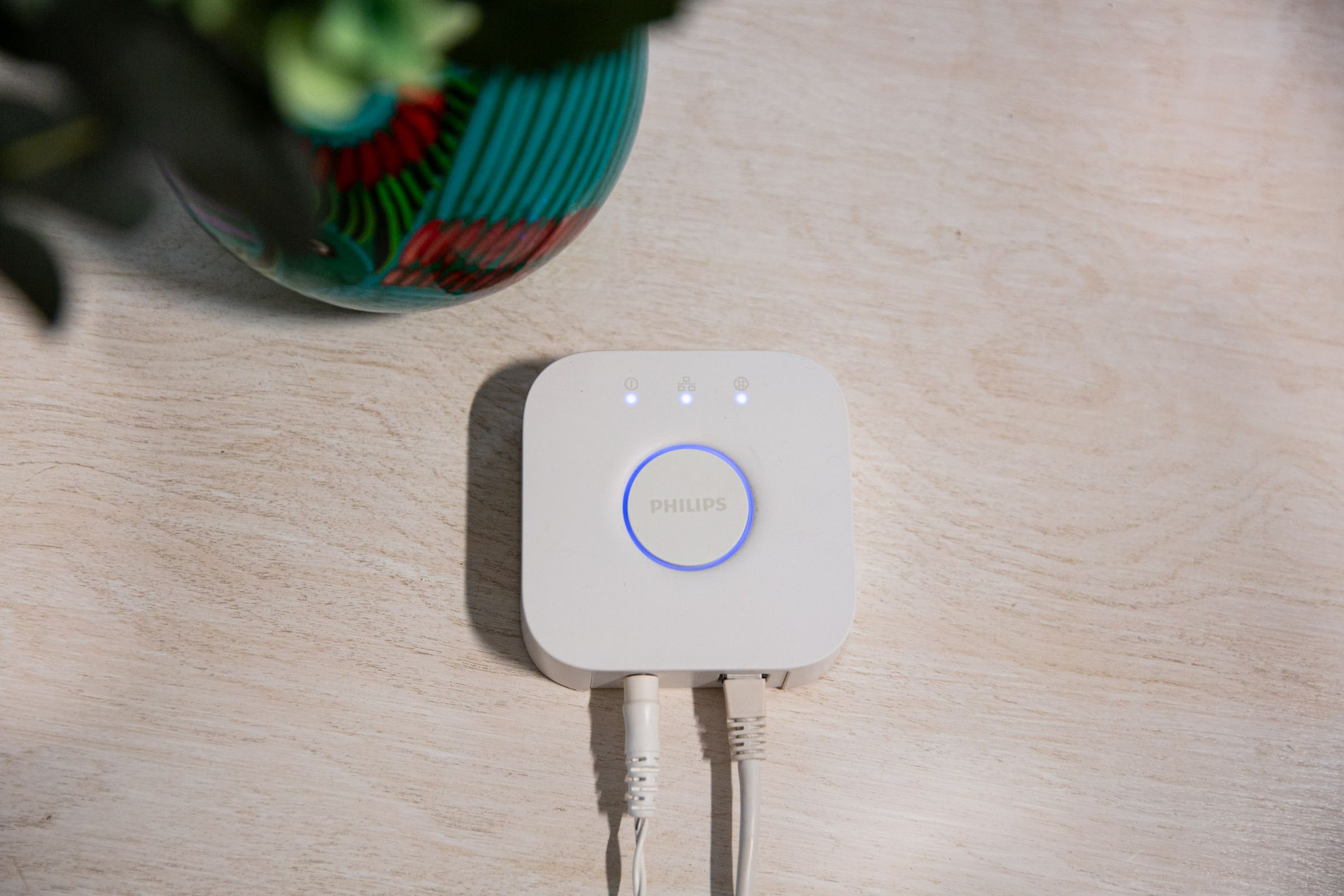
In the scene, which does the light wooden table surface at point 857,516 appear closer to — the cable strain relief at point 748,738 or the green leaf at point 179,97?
the cable strain relief at point 748,738

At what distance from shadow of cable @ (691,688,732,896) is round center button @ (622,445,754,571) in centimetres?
6

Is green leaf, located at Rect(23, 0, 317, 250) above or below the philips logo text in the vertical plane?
above

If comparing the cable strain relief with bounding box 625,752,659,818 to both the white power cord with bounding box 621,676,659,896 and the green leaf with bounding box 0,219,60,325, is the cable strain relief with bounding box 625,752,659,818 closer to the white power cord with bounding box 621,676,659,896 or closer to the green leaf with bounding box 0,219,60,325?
the white power cord with bounding box 621,676,659,896

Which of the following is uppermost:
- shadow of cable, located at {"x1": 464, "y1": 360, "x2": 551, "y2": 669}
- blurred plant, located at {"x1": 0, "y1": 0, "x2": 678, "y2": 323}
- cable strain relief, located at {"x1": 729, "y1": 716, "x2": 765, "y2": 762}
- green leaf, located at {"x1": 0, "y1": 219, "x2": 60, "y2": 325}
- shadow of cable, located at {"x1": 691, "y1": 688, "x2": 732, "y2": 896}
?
blurred plant, located at {"x1": 0, "y1": 0, "x2": 678, "y2": 323}

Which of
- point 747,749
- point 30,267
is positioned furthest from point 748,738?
point 30,267

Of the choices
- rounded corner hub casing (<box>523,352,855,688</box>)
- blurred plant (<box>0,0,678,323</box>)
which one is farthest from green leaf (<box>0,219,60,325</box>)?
rounded corner hub casing (<box>523,352,855,688</box>)

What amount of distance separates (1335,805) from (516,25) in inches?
17.4

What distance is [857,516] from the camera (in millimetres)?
448

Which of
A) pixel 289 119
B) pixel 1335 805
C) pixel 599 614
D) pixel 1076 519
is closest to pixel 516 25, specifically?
pixel 289 119

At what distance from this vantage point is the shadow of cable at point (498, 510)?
42 cm

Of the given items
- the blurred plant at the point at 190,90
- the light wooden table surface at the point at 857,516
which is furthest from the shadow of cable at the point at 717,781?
the blurred plant at the point at 190,90

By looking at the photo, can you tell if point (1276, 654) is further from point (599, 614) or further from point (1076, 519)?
point (599, 614)

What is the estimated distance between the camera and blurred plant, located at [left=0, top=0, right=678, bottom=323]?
20cm

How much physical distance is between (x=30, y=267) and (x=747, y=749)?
0.29 m
